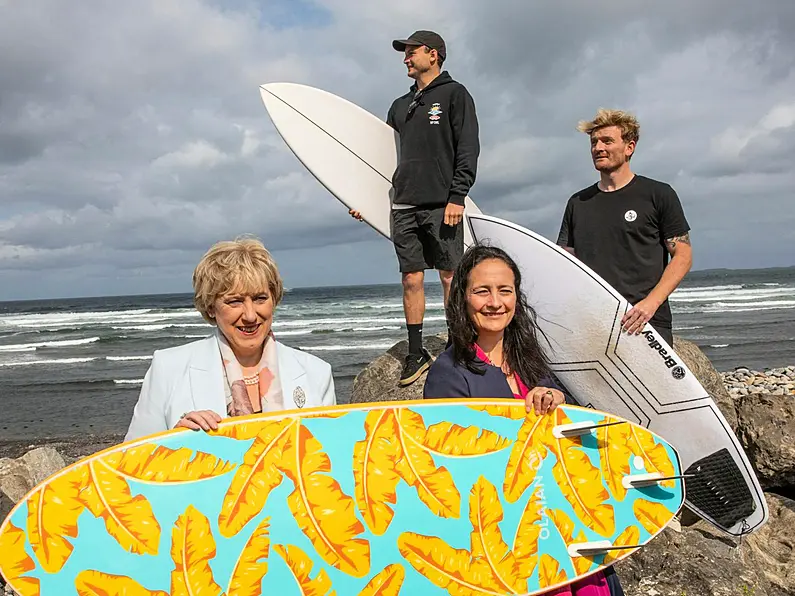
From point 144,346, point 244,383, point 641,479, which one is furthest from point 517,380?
point 144,346

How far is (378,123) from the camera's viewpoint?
4.91m

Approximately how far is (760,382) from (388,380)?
21.6 feet

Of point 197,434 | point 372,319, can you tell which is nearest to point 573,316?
point 197,434

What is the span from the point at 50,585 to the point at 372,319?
70.3ft

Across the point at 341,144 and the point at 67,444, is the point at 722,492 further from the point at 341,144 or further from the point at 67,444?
the point at 67,444

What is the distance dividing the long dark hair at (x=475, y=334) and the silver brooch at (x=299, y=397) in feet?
1.68

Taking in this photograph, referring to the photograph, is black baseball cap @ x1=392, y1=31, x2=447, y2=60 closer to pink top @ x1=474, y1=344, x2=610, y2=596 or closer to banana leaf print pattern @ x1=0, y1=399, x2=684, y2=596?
banana leaf print pattern @ x1=0, y1=399, x2=684, y2=596

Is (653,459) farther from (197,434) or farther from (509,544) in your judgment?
(197,434)

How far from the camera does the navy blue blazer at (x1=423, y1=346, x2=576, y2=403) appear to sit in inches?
83.4

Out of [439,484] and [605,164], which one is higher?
[605,164]

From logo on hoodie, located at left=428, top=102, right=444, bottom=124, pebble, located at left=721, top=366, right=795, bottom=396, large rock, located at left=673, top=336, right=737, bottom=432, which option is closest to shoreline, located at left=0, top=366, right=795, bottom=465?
pebble, located at left=721, top=366, right=795, bottom=396

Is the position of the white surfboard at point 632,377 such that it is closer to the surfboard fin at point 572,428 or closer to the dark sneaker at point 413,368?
the dark sneaker at point 413,368

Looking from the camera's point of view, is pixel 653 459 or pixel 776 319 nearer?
pixel 653 459

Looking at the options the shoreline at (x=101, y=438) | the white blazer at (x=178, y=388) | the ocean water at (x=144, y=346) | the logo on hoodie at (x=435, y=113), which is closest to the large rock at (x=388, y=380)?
the logo on hoodie at (x=435, y=113)
